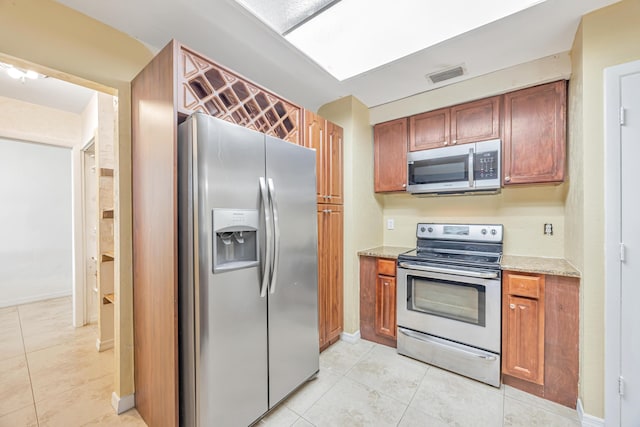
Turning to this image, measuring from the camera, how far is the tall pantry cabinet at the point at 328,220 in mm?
2361

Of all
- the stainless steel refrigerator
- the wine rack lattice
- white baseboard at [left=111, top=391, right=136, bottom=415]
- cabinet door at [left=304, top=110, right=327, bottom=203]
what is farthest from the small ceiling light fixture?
white baseboard at [left=111, top=391, right=136, bottom=415]

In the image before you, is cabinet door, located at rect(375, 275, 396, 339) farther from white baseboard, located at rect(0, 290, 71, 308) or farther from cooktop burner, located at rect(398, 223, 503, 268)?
white baseboard, located at rect(0, 290, 71, 308)

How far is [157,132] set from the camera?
148 cm

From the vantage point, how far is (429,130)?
2.62 metres

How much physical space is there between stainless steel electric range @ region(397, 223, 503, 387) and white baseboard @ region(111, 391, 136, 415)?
2174 mm

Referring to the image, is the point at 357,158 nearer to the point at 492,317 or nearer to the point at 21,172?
the point at 492,317

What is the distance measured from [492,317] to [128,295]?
8.84 ft

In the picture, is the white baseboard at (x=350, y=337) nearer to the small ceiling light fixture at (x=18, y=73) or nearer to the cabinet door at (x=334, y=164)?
the cabinet door at (x=334, y=164)

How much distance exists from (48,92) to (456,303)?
4.43m

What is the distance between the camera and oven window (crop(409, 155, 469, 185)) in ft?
7.89

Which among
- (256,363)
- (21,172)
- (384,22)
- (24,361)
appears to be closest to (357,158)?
(384,22)

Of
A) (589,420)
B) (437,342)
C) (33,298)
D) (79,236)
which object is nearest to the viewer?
(589,420)

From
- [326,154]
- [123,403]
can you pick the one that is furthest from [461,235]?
[123,403]

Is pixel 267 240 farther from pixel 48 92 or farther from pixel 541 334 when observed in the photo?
pixel 48 92
